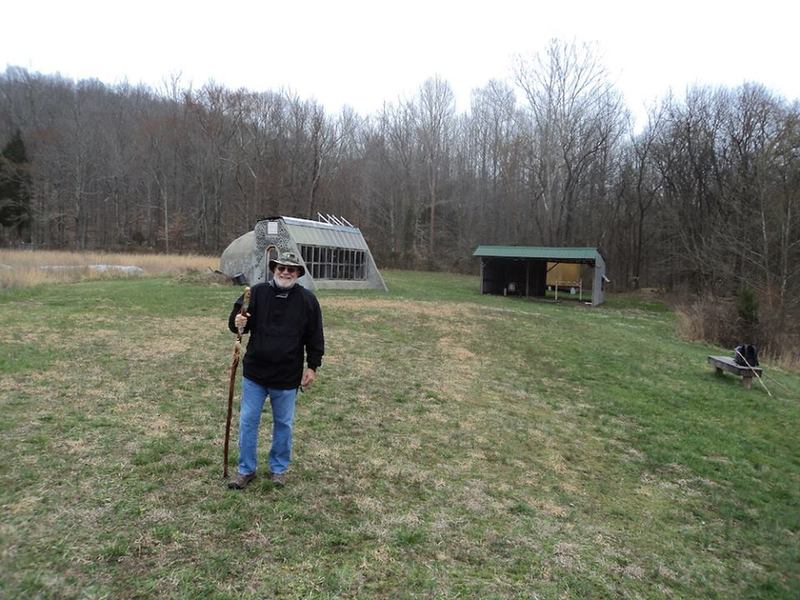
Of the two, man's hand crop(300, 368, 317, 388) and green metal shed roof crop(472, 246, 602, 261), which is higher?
green metal shed roof crop(472, 246, 602, 261)

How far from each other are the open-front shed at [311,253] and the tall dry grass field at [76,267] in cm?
335

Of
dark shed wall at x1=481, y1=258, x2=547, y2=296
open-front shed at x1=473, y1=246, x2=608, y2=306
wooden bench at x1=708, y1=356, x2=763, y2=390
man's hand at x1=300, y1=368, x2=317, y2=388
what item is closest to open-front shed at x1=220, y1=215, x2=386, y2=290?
open-front shed at x1=473, y1=246, x2=608, y2=306

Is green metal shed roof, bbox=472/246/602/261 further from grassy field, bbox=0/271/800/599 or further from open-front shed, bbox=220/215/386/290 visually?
grassy field, bbox=0/271/800/599

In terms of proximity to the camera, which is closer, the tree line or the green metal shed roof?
the green metal shed roof

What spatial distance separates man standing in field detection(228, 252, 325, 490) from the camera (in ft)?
12.6

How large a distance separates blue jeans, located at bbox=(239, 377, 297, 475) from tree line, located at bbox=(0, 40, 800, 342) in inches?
1141

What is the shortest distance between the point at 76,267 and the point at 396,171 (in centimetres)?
2890

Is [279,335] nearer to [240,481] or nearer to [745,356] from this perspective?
[240,481]

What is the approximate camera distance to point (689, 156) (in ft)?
109

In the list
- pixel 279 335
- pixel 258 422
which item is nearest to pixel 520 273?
pixel 279 335

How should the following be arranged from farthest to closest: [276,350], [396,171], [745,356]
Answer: [396,171], [745,356], [276,350]

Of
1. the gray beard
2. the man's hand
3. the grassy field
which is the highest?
the gray beard

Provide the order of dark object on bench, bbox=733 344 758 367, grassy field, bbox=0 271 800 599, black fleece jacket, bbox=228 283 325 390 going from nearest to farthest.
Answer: grassy field, bbox=0 271 800 599, black fleece jacket, bbox=228 283 325 390, dark object on bench, bbox=733 344 758 367

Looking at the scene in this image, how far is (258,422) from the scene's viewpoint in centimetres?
386
